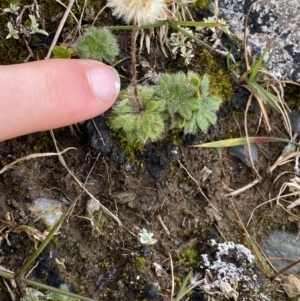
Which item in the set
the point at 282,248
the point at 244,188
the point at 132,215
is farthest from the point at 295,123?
the point at 132,215

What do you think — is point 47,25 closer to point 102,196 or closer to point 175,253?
point 102,196

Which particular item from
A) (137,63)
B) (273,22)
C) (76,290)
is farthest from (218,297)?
(273,22)

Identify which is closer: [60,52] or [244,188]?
[60,52]

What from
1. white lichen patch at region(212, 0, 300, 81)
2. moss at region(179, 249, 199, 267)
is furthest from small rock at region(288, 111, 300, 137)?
moss at region(179, 249, 199, 267)

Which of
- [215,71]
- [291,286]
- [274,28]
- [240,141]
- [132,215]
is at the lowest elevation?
[291,286]

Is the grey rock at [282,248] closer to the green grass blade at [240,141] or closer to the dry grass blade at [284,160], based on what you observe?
the dry grass blade at [284,160]

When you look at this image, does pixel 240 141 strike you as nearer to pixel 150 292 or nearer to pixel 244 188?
pixel 244 188

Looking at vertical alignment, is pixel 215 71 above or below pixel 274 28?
below

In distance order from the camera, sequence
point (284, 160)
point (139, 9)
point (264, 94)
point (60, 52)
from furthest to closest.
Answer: point (284, 160) → point (264, 94) → point (60, 52) → point (139, 9)
